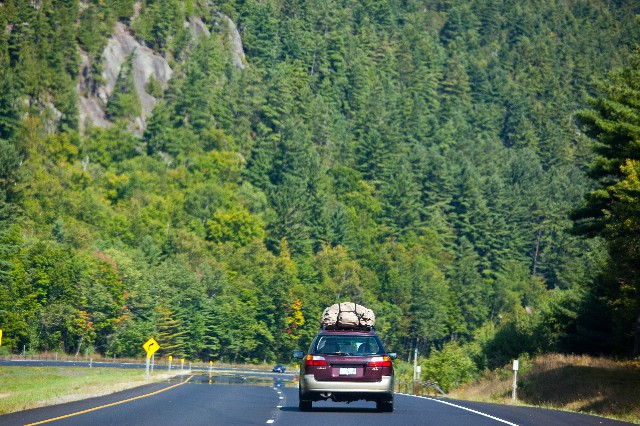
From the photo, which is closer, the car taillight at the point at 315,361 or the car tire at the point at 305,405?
the car taillight at the point at 315,361

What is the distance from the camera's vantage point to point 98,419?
89.1 ft

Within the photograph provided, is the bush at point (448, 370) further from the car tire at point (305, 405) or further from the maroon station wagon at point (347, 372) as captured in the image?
the maroon station wagon at point (347, 372)

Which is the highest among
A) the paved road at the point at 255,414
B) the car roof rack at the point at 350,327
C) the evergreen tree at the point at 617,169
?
the evergreen tree at the point at 617,169

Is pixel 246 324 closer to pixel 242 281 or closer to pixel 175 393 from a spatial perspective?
pixel 242 281

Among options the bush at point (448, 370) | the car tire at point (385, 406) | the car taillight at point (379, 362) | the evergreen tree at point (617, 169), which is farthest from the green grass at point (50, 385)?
the evergreen tree at point (617, 169)

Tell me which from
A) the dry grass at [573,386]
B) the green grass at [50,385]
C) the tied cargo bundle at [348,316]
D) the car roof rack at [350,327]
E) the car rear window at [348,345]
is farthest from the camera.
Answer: the dry grass at [573,386]

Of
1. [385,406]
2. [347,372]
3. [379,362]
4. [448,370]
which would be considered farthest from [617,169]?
[347,372]

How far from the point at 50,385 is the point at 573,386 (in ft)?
76.2

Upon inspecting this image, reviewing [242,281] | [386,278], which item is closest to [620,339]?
[242,281]

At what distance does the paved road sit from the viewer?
89.6 feet

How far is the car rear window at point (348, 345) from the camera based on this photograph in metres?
30.7

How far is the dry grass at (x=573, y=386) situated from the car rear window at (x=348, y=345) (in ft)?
24.5

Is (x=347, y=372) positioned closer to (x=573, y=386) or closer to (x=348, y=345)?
(x=348, y=345)

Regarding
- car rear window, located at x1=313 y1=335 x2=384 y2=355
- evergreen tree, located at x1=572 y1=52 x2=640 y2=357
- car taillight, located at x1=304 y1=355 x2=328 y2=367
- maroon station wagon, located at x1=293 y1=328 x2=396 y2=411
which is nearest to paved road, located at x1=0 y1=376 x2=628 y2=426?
maroon station wagon, located at x1=293 y1=328 x2=396 y2=411
